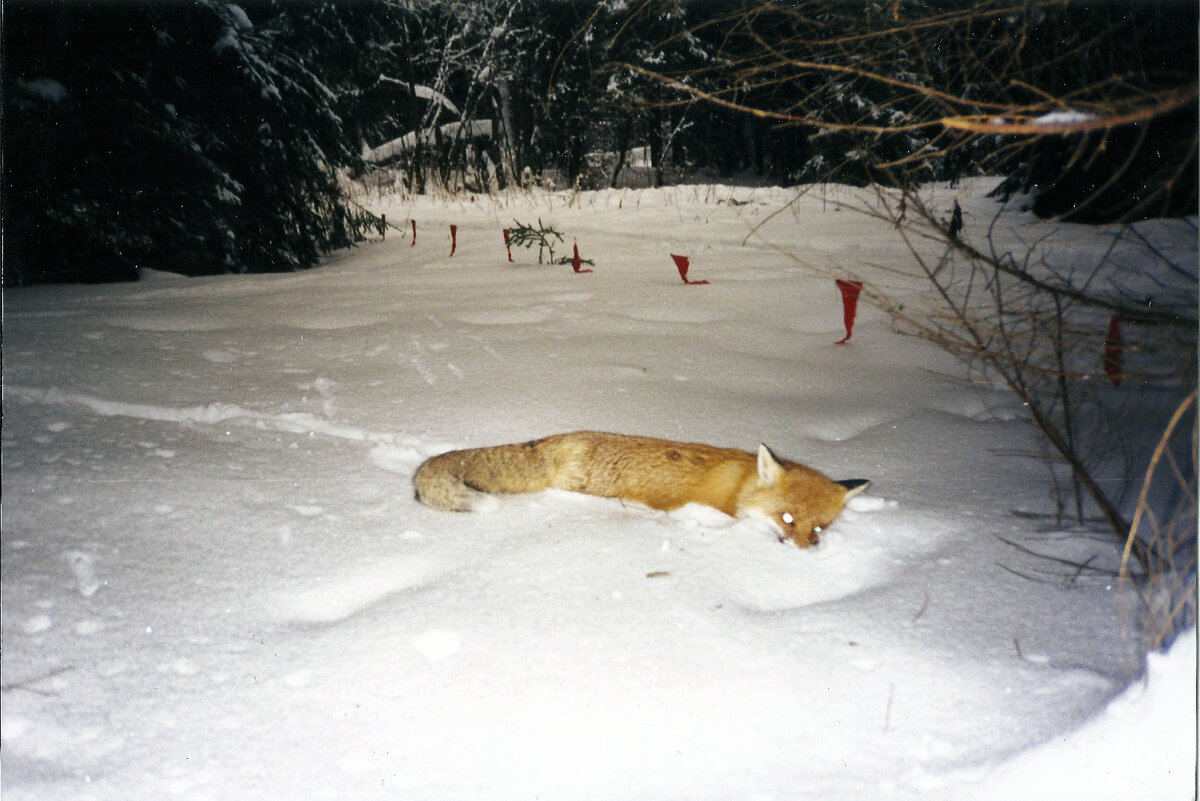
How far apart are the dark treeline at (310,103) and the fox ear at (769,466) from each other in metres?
0.70

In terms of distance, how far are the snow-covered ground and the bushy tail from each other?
0.21 ft

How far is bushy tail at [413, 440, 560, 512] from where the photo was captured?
5.28ft

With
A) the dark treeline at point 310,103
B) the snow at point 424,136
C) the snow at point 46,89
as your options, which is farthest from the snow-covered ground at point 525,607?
the snow at point 424,136

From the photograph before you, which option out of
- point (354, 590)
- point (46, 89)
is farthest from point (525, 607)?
point (46, 89)

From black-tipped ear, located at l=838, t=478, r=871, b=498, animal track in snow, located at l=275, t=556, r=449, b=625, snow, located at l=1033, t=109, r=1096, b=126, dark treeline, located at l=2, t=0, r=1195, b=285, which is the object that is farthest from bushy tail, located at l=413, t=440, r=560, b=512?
snow, located at l=1033, t=109, r=1096, b=126

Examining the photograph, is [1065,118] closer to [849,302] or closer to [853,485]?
[853,485]

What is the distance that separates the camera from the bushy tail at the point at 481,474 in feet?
5.28

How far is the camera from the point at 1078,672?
1075 mm

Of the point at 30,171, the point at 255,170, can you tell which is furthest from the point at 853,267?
the point at 30,171

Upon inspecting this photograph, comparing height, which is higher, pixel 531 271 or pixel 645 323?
pixel 531 271

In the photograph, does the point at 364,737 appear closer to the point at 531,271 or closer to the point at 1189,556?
the point at 1189,556

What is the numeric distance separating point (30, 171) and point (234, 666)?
3107 mm

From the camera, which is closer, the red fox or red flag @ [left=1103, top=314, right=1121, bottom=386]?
red flag @ [left=1103, top=314, right=1121, bottom=386]

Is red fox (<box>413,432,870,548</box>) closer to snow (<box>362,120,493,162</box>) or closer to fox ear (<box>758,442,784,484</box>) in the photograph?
fox ear (<box>758,442,784,484</box>)
